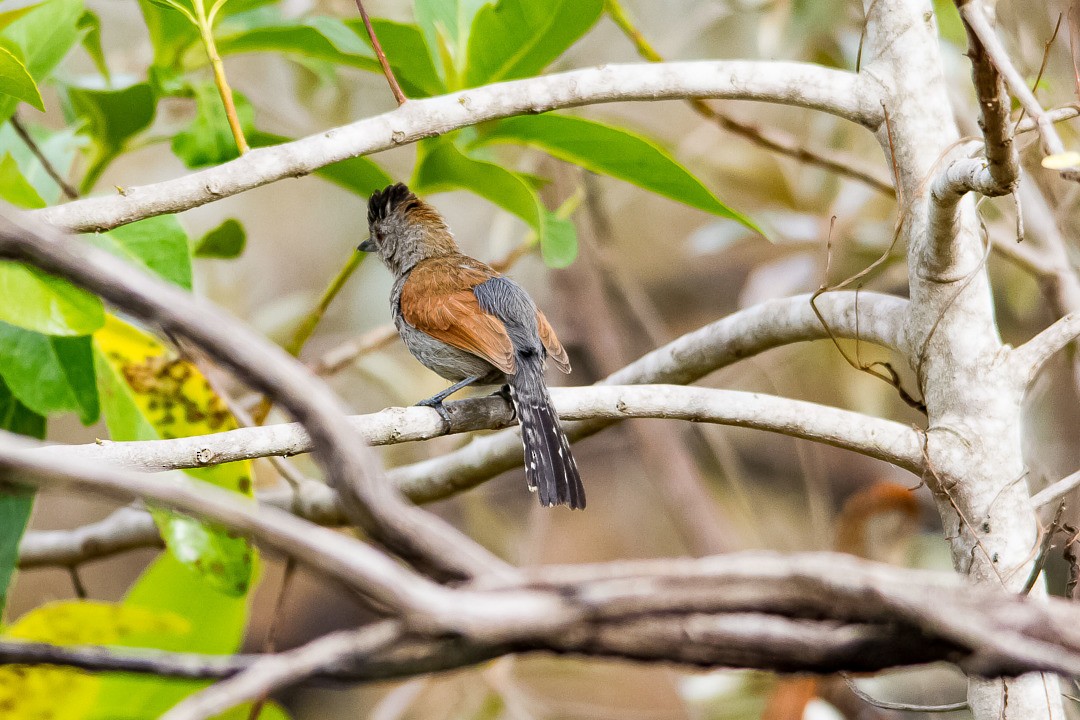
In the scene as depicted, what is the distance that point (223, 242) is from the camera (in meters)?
2.44

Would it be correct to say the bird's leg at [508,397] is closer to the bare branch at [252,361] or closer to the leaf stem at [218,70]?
the leaf stem at [218,70]

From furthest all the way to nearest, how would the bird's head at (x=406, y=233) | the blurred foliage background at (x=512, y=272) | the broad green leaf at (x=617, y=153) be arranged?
the bird's head at (x=406, y=233), the blurred foliage background at (x=512, y=272), the broad green leaf at (x=617, y=153)

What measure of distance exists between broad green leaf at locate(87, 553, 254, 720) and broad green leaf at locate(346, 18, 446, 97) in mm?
1416

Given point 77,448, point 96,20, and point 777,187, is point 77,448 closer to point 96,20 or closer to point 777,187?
point 96,20

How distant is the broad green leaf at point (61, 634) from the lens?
6.97ft

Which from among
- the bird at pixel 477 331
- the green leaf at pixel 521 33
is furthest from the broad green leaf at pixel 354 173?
the green leaf at pixel 521 33

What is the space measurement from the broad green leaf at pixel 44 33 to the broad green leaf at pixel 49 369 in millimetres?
575

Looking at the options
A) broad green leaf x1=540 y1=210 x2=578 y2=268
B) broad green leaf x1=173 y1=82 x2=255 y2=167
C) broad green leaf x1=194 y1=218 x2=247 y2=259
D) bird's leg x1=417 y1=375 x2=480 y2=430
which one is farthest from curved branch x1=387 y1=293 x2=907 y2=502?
broad green leaf x1=173 y1=82 x2=255 y2=167

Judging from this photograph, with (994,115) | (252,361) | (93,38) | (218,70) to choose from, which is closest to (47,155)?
(93,38)

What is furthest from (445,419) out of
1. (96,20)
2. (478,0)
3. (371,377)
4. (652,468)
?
(652,468)

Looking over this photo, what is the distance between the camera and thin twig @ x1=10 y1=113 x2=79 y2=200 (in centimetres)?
225

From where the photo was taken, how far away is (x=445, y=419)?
184 cm

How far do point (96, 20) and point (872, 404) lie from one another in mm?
3372

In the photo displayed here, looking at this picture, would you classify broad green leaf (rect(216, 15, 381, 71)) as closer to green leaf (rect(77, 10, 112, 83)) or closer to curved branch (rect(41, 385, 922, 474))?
green leaf (rect(77, 10, 112, 83))
